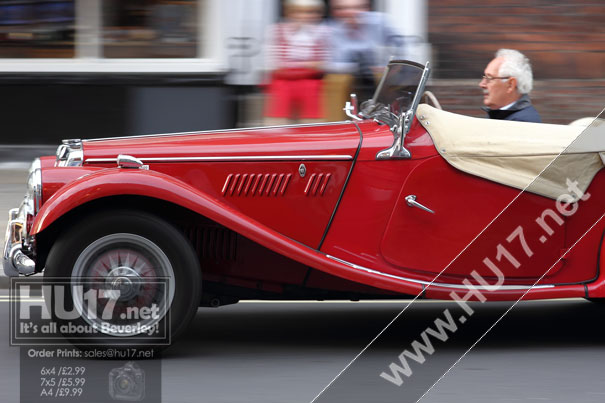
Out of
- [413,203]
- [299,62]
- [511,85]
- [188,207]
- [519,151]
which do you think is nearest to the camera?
[188,207]

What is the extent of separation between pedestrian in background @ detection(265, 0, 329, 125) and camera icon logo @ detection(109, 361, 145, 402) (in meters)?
3.71

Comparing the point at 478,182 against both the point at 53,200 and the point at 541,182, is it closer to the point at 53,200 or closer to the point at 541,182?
the point at 541,182

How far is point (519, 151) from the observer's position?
201 inches

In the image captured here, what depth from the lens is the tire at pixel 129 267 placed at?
4789 mm

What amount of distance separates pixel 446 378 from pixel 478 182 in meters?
1.00

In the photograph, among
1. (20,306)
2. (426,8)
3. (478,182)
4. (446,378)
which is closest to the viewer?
(446,378)

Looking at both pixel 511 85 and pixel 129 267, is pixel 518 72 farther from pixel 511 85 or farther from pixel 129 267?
pixel 129 267

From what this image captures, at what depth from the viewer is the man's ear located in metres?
5.62

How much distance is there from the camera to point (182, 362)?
16.1 feet

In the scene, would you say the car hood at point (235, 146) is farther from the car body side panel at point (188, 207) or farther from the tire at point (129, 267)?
the tire at point (129, 267)

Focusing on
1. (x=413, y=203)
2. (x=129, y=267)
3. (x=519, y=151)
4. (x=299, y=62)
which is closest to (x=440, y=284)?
(x=413, y=203)

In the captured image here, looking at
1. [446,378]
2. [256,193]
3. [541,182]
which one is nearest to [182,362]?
[256,193]

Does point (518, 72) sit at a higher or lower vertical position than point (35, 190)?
higher

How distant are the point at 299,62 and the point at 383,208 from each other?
3.23 m
